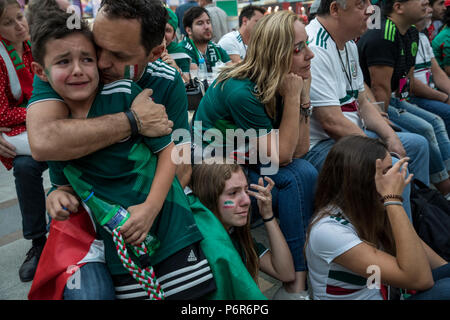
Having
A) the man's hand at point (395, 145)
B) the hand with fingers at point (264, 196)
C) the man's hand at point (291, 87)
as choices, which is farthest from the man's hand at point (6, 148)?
the man's hand at point (395, 145)

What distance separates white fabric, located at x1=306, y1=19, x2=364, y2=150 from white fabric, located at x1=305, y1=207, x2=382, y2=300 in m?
1.08

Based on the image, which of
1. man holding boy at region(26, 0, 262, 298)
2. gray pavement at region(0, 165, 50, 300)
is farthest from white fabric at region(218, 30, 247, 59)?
man holding boy at region(26, 0, 262, 298)

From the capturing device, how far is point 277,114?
2.30m

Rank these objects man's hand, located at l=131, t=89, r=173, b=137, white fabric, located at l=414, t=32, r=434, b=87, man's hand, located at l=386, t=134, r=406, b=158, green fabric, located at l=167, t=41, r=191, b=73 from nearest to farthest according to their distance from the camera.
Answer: man's hand, located at l=131, t=89, r=173, b=137 < man's hand, located at l=386, t=134, r=406, b=158 < white fabric, located at l=414, t=32, r=434, b=87 < green fabric, located at l=167, t=41, r=191, b=73

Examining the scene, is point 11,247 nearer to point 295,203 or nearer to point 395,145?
point 295,203

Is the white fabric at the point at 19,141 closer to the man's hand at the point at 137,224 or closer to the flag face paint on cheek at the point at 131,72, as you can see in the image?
the flag face paint on cheek at the point at 131,72

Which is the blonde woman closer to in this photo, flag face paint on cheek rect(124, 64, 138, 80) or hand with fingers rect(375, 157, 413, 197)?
hand with fingers rect(375, 157, 413, 197)

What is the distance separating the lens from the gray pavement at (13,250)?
2.31 m

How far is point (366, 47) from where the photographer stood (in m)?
3.33

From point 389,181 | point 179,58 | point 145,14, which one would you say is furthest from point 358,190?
point 179,58

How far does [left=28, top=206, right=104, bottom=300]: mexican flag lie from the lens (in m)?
1.42
